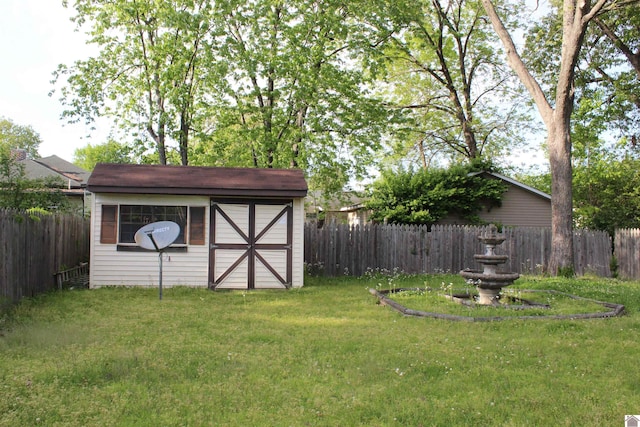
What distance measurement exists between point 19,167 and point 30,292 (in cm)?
783

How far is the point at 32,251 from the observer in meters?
10.5

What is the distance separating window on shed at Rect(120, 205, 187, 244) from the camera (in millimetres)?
12820

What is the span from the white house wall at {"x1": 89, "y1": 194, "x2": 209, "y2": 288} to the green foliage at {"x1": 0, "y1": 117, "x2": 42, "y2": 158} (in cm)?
5412

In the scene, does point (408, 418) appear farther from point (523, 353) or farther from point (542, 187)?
point (542, 187)

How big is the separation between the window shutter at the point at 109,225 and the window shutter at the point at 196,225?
1767 millimetres

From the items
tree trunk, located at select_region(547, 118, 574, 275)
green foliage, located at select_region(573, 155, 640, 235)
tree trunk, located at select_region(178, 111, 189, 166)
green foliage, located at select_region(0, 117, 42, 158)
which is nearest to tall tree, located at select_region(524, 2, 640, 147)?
green foliage, located at select_region(573, 155, 640, 235)

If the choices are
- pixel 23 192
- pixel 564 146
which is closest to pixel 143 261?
pixel 23 192

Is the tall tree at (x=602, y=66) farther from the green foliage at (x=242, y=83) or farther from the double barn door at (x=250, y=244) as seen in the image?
the double barn door at (x=250, y=244)

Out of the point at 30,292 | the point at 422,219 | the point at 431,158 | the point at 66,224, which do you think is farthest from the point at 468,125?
the point at 30,292

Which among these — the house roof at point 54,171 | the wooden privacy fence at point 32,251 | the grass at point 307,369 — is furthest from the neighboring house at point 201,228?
the house roof at point 54,171

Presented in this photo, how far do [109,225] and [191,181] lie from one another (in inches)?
87.0

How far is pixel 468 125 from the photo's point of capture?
27438mm

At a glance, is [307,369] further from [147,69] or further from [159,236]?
[147,69]

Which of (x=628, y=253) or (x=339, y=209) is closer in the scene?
(x=628, y=253)
